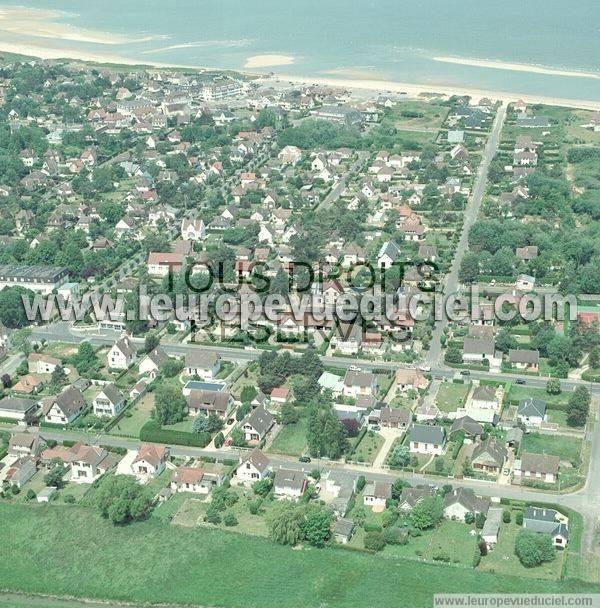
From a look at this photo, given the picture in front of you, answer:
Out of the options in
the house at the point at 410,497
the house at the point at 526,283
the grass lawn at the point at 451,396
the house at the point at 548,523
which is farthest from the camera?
the house at the point at 526,283

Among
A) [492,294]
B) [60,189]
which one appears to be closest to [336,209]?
[492,294]

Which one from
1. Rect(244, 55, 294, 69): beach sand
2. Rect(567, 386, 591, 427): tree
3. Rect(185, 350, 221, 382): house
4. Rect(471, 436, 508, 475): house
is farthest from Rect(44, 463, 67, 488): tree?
Rect(244, 55, 294, 69): beach sand

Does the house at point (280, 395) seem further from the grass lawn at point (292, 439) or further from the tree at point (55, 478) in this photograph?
the tree at point (55, 478)

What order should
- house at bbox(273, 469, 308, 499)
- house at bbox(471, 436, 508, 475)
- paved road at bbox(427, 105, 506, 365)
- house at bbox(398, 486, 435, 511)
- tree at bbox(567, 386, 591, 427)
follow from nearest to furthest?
house at bbox(398, 486, 435, 511), house at bbox(273, 469, 308, 499), house at bbox(471, 436, 508, 475), tree at bbox(567, 386, 591, 427), paved road at bbox(427, 105, 506, 365)

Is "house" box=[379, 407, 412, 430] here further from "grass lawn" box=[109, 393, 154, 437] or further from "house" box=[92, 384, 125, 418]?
"house" box=[92, 384, 125, 418]

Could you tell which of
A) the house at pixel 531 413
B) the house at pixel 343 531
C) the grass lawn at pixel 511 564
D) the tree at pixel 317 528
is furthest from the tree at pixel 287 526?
the house at pixel 531 413

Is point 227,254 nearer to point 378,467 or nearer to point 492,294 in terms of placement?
point 492,294

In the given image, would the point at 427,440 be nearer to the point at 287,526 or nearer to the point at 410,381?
the point at 410,381
